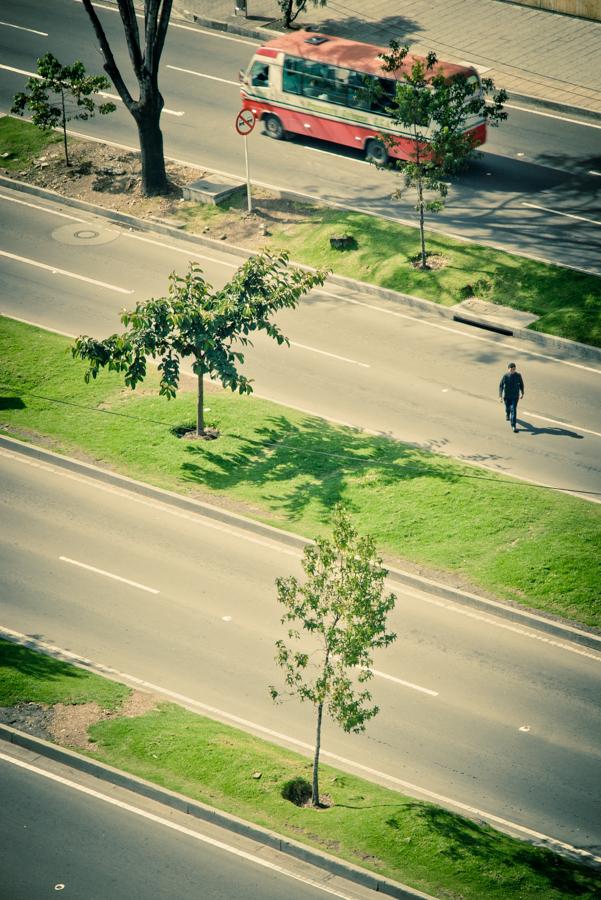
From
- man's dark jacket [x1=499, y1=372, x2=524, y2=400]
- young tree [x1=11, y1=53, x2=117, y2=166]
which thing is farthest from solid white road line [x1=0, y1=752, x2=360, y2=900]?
young tree [x1=11, y1=53, x2=117, y2=166]

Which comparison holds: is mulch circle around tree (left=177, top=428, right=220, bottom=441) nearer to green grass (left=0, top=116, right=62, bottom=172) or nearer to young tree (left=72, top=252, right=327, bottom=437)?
young tree (left=72, top=252, right=327, bottom=437)

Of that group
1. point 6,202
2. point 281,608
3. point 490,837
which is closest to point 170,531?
point 281,608

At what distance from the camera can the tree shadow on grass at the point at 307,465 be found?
2203 cm

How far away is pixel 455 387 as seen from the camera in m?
25.2

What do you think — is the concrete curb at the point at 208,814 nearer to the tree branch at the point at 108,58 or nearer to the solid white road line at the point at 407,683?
the solid white road line at the point at 407,683

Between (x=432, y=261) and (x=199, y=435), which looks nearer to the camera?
(x=199, y=435)

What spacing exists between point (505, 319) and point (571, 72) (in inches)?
567

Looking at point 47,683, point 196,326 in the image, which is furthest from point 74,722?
point 196,326

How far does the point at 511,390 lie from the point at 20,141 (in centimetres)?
1978

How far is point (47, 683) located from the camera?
17.1 meters

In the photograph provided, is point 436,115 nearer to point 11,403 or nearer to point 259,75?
point 259,75

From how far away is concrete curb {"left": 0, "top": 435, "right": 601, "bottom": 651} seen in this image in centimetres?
1881

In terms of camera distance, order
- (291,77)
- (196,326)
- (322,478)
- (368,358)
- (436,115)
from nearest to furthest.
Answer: (196,326)
(322,478)
(368,358)
(436,115)
(291,77)

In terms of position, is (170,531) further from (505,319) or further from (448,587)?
(505,319)
